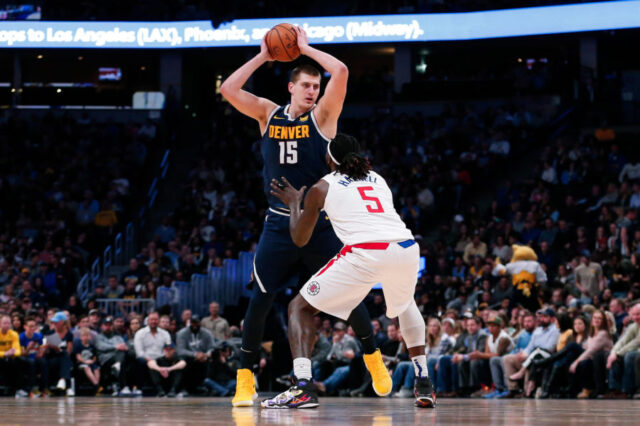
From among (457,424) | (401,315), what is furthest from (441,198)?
Answer: (457,424)

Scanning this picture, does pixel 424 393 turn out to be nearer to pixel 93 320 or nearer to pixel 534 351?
pixel 534 351

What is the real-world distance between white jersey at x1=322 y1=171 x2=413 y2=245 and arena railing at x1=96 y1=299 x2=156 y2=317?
11485mm

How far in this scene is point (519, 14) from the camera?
24.5m

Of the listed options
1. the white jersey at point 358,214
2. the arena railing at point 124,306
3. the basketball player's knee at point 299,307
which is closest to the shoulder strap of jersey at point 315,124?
the white jersey at point 358,214

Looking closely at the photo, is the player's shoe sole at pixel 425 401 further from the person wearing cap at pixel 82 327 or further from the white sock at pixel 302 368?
the person wearing cap at pixel 82 327

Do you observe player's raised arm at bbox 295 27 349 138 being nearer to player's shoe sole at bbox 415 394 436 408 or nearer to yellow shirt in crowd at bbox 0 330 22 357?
player's shoe sole at bbox 415 394 436 408

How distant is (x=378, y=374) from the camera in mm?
6973

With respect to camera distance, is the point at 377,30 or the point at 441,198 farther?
the point at 377,30

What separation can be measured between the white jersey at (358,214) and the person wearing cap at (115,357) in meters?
9.09

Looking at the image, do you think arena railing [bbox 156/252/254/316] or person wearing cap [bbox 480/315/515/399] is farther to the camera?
arena railing [bbox 156/252/254/316]

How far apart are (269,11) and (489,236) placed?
11257mm

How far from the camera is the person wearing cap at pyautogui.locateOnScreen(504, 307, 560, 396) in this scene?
506 inches

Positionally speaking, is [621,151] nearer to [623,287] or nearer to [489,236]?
[489,236]

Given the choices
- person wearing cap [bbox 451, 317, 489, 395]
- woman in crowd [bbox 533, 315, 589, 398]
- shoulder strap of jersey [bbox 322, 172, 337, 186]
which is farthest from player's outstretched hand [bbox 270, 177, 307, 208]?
person wearing cap [bbox 451, 317, 489, 395]
